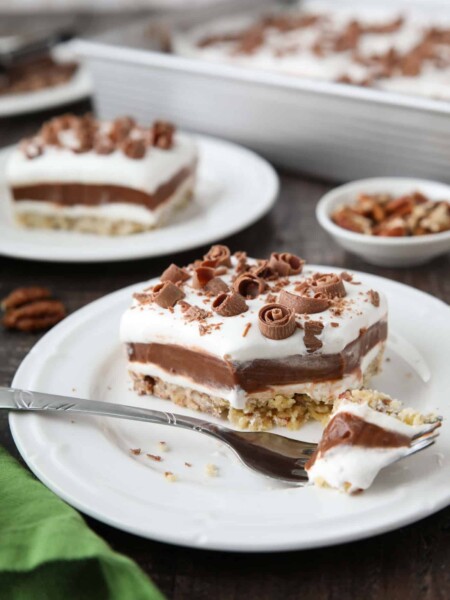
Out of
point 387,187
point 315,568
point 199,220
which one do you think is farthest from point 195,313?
point 387,187

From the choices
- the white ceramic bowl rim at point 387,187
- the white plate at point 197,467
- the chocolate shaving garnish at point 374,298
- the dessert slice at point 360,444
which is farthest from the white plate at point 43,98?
the dessert slice at point 360,444

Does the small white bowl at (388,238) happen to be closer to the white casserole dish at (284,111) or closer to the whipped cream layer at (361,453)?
the white casserole dish at (284,111)

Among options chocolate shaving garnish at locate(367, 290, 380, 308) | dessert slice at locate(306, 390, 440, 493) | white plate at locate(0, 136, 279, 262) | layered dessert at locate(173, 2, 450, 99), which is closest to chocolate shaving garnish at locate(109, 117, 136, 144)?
white plate at locate(0, 136, 279, 262)

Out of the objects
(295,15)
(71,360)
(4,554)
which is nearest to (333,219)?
(71,360)

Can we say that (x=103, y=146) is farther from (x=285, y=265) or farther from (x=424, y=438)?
(x=424, y=438)

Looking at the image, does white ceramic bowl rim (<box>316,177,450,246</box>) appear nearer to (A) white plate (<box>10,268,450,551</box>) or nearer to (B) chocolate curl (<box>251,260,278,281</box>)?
(A) white plate (<box>10,268,450,551</box>)

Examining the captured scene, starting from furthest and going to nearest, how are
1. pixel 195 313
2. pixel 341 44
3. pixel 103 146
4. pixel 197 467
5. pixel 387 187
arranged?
pixel 341 44 < pixel 103 146 < pixel 387 187 < pixel 195 313 < pixel 197 467
